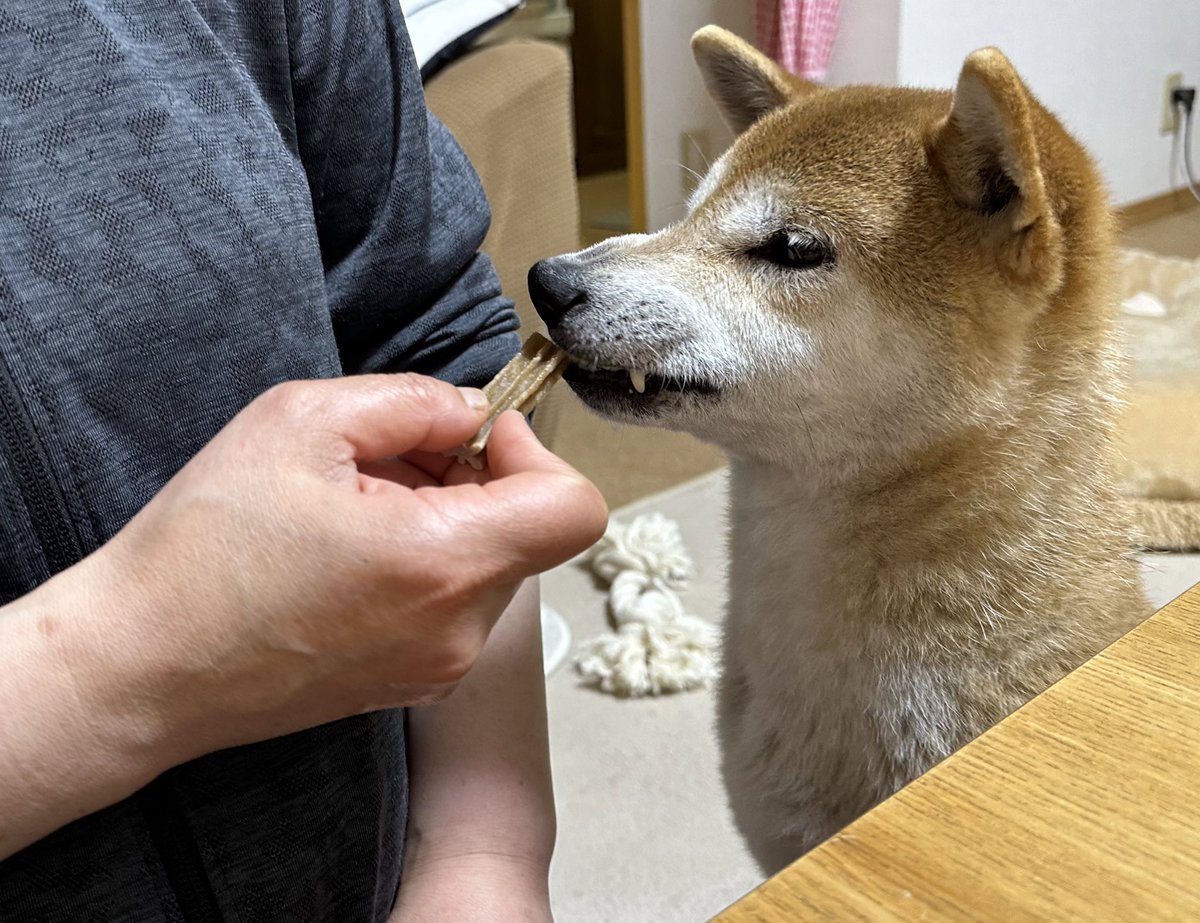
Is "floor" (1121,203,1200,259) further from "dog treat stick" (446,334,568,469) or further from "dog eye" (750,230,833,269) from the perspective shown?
"dog treat stick" (446,334,568,469)

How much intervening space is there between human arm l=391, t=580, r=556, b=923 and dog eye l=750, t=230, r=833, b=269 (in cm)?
35

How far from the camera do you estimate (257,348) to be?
0.50 m

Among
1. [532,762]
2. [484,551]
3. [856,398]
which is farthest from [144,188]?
[856,398]

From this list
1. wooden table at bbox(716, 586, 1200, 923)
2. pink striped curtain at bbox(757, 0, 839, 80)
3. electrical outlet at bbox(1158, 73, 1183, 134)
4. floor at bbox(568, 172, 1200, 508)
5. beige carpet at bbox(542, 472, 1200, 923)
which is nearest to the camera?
wooden table at bbox(716, 586, 1200, 923)

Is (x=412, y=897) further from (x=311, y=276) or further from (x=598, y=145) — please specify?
(x=598, y=145)

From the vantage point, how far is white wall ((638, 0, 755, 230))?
2.88m

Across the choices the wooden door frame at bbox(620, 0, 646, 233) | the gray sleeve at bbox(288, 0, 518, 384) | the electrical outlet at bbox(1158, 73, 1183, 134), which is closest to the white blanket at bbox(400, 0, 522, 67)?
the gray sleeve at bbox(288, 0, 518, 384)

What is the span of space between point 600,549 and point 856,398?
1154 mm

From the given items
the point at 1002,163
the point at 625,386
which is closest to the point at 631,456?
the point at 625,386

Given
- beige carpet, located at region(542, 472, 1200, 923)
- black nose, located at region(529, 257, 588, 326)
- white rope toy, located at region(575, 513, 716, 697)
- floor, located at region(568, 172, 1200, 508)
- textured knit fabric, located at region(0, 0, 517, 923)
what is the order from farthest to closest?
1. floor, located at region(568, 172, 1200, 508)
2. white rope toy, located at region(575, 513, 716, 697)
3. beige carpet, located at region(542, 472, 1200, 923)
4. black nose, located at region(529, 257, 588, 326)
5. textured knit fabric, located at region(0, 0, 517, 923)

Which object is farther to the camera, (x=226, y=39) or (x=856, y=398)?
(x=856, y=398)

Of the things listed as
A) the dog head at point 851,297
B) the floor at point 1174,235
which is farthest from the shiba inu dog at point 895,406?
the floor at point 1174,235

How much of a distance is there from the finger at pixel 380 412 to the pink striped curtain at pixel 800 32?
A: 7.53 feet

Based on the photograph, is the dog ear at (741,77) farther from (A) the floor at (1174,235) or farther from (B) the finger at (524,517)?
(A) the floor at (1174,235)
